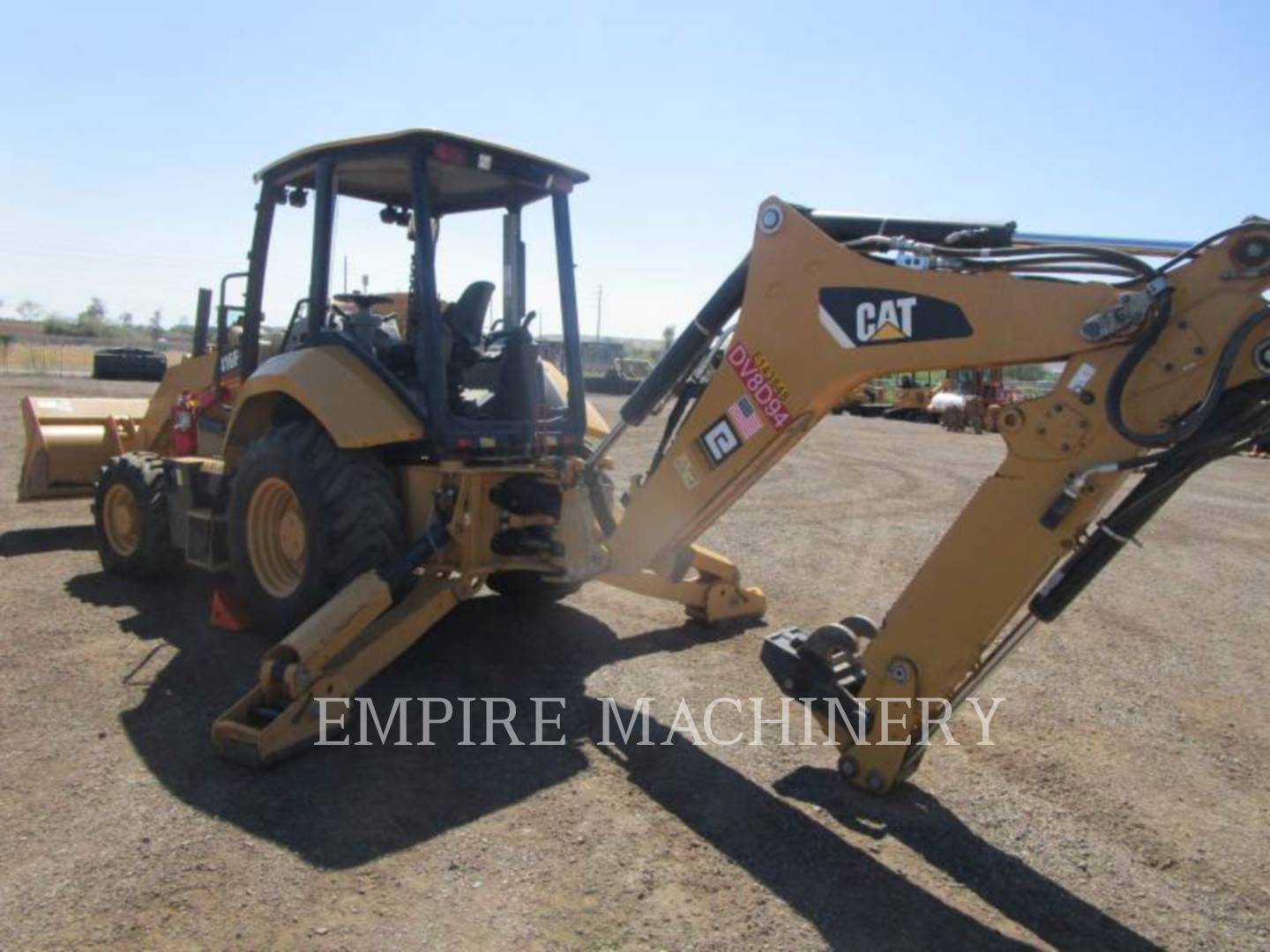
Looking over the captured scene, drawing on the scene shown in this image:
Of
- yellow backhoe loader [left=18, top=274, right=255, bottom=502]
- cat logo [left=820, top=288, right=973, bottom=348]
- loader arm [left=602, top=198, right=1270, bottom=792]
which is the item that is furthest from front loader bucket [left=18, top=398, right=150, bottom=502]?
cat logo [left=820, top=288, right=973, bottom=348]

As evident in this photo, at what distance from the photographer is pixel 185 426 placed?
292 inches

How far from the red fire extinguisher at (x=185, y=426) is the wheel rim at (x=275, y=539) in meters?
2.24

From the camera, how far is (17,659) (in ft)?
17.1

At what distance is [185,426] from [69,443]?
1.53 metres

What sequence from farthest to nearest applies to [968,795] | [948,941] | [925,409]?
1. [925,409]
2. [968,795]
3. [948,941]

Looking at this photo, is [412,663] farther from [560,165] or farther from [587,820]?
[560,165]

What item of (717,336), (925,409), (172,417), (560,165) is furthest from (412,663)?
(925,409)

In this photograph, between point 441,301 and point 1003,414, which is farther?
point 441,301

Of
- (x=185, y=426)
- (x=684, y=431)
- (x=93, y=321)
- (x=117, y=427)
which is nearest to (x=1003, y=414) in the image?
(x=684, y=431)

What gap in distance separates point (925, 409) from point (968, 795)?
28.2 meters

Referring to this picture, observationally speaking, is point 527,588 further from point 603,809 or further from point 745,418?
point 745,418

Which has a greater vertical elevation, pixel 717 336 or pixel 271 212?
pixel 271 212

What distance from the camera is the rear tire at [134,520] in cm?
669

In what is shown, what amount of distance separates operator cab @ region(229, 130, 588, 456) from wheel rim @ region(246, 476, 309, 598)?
87 cm
